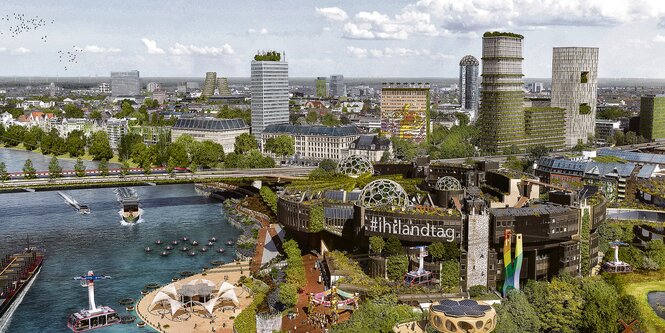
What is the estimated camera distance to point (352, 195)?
95.4 metres

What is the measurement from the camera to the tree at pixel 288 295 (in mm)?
69419

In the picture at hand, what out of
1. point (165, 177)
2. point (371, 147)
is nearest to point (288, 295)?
point (165, 177)

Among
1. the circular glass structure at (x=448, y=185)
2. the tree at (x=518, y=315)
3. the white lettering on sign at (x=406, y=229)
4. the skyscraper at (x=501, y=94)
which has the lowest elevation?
the tree at (x=518, y=315)

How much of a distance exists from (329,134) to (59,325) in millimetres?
126932

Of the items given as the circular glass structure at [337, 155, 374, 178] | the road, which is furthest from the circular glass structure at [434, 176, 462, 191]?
the road

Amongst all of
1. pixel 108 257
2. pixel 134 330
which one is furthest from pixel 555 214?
pixel 108 257

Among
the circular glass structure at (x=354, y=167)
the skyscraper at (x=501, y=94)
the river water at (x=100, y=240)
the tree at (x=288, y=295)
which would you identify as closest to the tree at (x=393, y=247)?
the tree at (x=288, y=295)

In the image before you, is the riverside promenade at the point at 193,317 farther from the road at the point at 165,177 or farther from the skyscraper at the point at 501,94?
the skyscraper at the point at 501,94

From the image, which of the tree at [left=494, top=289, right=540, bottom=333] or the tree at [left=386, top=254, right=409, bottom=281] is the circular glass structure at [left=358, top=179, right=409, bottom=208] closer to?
the tree at [left=386, top=254, right=409, bottom=281]

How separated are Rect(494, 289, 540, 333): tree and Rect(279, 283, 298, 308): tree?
65.2 ft

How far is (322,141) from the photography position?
193 meters

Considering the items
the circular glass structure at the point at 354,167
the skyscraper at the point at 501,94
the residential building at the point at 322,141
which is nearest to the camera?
the circular glass structure at the point at 354,167

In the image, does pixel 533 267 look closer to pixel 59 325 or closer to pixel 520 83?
pixel 59 325

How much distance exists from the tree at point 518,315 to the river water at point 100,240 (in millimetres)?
33311
